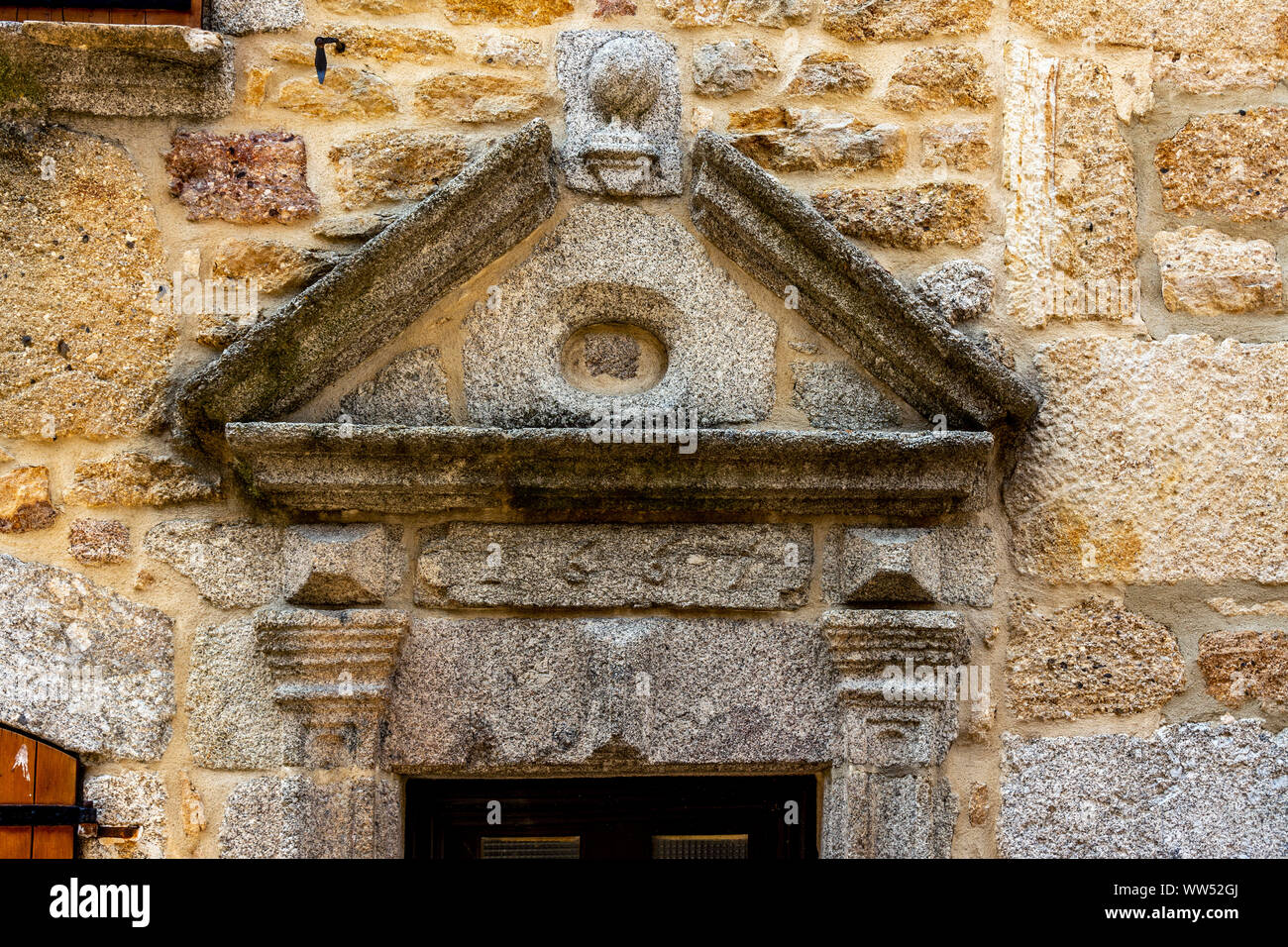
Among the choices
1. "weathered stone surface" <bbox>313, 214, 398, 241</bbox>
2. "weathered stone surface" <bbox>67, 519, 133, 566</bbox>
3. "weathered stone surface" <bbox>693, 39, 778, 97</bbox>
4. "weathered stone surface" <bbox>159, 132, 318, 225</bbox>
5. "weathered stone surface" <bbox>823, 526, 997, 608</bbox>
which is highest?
"weathered stone surface" <bbox>693, 39, 778, 97</bbox>

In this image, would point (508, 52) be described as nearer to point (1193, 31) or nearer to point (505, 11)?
point (505, 11)

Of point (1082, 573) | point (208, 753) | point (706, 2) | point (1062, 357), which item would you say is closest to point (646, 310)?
point (706, 2)

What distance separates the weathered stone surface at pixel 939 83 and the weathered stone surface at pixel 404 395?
3.92 ft

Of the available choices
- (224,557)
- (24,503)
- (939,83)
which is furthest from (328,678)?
(939,83)

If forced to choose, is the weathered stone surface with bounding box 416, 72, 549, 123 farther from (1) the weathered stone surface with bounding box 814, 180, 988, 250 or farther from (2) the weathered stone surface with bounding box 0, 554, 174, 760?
(2) the weathered stone surface with bounding box 0, 554, 174, 760

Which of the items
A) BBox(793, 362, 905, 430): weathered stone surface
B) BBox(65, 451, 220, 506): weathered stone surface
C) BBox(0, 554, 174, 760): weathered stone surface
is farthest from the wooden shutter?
BBox(793, 362, 905, 430): weathered stone surface

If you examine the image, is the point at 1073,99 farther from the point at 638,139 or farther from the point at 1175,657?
the point at 1175,657

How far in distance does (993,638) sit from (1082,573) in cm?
24

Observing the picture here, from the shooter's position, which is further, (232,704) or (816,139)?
(816,139)

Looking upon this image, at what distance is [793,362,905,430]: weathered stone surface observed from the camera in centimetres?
270

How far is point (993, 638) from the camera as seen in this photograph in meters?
2.66

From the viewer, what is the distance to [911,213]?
279 cm

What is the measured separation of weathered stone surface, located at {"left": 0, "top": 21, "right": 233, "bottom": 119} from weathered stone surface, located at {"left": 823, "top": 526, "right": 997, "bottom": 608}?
65.1 inches

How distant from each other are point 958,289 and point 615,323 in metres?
0.76
